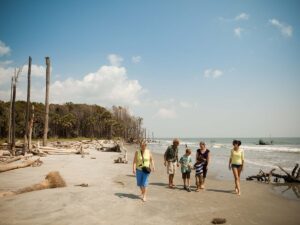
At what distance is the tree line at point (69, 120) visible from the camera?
61.3 metres

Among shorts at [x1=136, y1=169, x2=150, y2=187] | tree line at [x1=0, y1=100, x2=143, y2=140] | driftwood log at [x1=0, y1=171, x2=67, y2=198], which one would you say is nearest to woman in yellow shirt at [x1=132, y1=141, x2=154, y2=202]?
shorts at [x1=136, y1=169, x2=150, y2=187]

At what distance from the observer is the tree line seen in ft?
201

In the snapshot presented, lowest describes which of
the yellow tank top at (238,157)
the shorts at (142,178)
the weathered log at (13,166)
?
the weathered log at (13,166)

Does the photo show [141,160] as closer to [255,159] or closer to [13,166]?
[13,166]

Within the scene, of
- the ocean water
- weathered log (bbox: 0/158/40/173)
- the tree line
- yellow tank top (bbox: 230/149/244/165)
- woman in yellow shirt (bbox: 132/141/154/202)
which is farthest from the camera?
the tree line

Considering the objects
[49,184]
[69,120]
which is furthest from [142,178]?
[69,120]

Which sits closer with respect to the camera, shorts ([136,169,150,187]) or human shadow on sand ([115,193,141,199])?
shorts ([136,169,150,187])

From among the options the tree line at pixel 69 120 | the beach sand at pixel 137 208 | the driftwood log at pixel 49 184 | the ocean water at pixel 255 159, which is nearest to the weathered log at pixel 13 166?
the beach sand at pixel 137 208

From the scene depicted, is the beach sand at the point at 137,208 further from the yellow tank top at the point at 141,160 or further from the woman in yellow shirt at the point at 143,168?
the yellow tank top at the point at 141,160

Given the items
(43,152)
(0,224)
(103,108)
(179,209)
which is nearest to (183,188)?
(179,209)

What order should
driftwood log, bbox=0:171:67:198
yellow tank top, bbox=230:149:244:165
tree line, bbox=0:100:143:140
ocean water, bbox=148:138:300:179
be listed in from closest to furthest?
driftwood log, bbox=0:171:67:198 < yellow tank top, bbox=230:149:244:165 < ocean water, bbox=148:138:300:179 < tree line, bbox=0:100:143:140

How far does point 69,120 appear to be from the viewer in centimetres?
7725

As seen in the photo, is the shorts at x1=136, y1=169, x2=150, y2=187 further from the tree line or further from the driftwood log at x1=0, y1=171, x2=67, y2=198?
the tree line

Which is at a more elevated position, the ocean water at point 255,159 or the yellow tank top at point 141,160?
the yellow tank top at point 141,160
